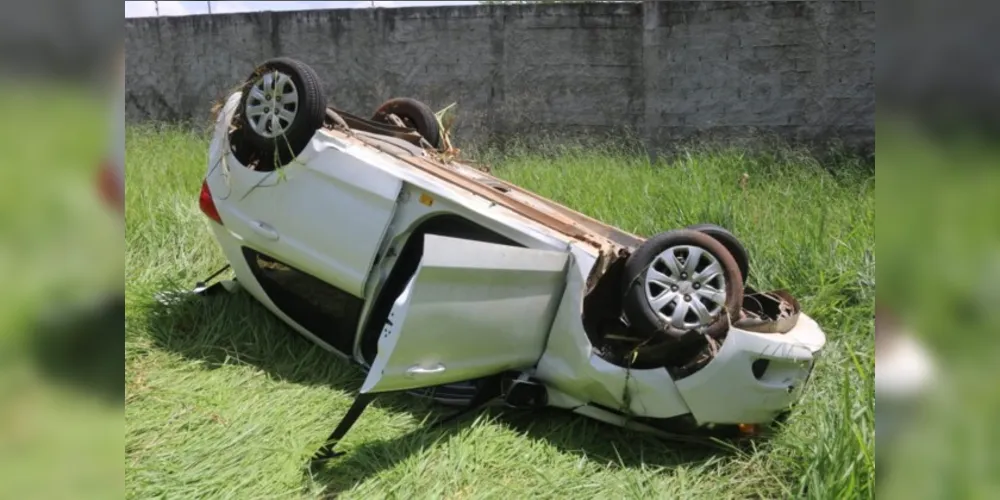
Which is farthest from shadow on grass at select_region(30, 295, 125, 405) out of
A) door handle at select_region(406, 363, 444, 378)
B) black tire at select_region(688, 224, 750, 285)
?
black tire at select_region(688, 224, 750, 285)

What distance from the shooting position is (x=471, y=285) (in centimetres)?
305

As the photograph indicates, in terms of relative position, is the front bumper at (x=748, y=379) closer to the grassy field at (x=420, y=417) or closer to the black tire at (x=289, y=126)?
the grassy field at (x=420, y=417)

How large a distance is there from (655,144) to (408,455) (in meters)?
6.41

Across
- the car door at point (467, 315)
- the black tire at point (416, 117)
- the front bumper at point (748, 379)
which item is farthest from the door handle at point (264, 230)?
the front bumper at point (748, 379)

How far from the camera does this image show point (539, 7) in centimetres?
917

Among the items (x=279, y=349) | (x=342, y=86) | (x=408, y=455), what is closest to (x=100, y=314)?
(x=408, y=455)

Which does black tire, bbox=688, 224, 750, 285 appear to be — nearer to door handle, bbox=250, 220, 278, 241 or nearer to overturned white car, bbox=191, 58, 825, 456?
overturned white car, bbox=191, 58, 825, 456

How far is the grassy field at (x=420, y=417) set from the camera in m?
2.94

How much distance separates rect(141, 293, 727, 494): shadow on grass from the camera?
318 centimetres

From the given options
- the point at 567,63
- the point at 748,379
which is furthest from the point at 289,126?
the point at 567,63

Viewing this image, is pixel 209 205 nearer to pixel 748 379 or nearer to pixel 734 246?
pixel 734 246

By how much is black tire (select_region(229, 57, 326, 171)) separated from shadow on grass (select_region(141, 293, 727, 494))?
3.29 ft

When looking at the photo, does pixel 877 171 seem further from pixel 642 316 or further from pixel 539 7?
pixel 539 7

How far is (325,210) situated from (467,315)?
993 mm
